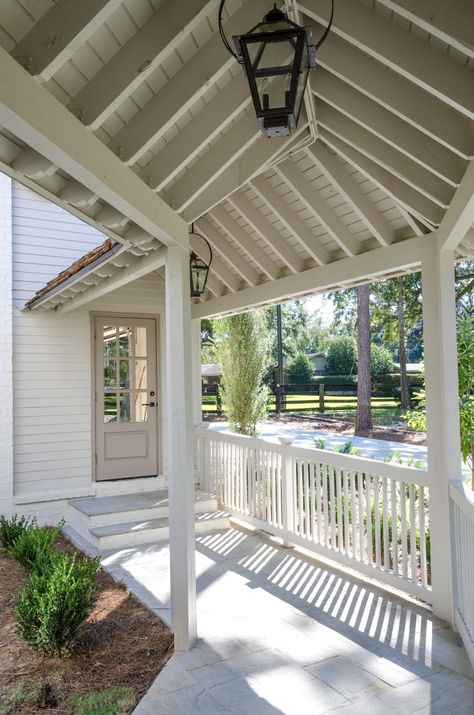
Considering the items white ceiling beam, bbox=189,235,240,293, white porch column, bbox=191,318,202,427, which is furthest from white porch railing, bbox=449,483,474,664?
white porch column, bbox=191,318,202,427

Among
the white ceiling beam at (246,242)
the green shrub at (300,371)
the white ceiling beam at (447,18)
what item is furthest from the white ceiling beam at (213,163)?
the green shrub at (300,371)

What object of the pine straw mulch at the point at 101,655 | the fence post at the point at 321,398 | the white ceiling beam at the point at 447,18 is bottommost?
the pine straw mulch at the point at 101,655

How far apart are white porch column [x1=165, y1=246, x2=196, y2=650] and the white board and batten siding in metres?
3.57

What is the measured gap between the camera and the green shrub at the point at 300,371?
27375 mm

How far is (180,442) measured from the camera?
3510 millimetres

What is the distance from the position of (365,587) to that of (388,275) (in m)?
2.57

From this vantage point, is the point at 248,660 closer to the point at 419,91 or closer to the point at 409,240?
the point at 409,240

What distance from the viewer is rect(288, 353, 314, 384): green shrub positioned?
2738 centimetres

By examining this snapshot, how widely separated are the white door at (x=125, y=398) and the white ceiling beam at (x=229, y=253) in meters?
1.78

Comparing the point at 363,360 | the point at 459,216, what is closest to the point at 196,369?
the point at 459,216

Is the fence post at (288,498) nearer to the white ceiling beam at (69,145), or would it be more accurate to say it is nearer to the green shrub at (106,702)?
the green shrub at (106,702)

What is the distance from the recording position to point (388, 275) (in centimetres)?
458

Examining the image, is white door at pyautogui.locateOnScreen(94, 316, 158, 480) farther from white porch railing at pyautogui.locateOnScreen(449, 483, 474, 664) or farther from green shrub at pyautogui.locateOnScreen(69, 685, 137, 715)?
white porch railing at pyautogui.locateOnScreen(449, 483, 474, 664)

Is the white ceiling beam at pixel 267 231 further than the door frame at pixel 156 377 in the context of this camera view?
No
